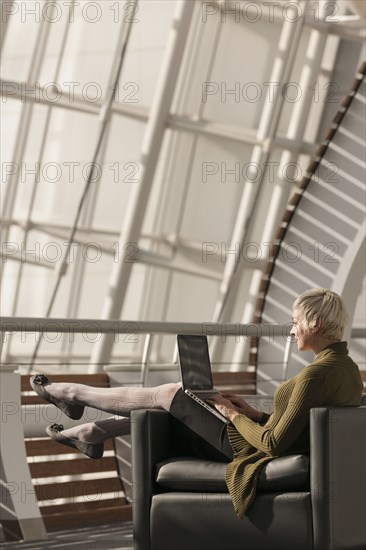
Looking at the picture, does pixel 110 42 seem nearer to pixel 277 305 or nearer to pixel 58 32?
pixel 58 32

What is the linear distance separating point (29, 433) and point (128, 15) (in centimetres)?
815

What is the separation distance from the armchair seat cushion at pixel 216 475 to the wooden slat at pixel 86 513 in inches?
53.8

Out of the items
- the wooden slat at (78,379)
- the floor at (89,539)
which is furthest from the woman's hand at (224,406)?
the wooden slat at (78,379)

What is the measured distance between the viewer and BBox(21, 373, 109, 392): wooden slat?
500 centimetres

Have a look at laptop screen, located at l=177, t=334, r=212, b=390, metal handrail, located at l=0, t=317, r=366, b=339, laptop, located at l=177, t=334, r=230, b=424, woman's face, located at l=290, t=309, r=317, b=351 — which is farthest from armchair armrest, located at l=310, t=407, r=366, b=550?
metal handrail, located at l=0, t=317, r=366, b=339

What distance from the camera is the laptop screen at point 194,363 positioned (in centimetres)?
392

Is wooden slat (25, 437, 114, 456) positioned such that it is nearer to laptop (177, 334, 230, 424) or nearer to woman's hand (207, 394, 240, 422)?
laptop (177, 334, 230, 424)

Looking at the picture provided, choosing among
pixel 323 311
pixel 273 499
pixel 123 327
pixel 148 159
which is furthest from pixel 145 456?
pixel 148 159

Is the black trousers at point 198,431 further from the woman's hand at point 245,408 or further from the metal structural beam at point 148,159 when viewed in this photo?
the metal structural beam at point 148,159

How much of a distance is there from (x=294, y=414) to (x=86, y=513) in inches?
77.7

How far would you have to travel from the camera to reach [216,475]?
3.49 m

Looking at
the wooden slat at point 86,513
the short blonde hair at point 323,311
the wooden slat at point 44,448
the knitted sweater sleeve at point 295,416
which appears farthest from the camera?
the wooden slat at point 44,448

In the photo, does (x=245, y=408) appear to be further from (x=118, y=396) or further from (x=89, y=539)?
(x=89, y=539)

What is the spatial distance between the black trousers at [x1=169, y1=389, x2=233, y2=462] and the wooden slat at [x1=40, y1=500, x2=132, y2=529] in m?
1.27
